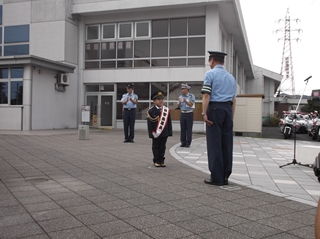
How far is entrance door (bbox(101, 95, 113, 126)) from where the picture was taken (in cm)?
2130

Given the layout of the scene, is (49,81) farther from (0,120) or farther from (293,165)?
(293,165)

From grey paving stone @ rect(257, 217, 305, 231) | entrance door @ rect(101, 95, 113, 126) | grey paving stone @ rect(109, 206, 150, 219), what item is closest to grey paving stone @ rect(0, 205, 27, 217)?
grey paving stone @ rect(109, 206, 150, 219)

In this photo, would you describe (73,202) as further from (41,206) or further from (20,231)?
(20,231)

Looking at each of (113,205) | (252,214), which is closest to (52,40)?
(113,205)

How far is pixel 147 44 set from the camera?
66.7ft

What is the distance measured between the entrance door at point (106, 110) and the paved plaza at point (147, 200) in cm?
1367

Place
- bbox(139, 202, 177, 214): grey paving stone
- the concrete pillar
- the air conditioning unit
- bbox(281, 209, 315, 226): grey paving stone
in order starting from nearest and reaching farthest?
bbox(281, 209, 315, 226): grey paving stone, bbox(139, 202, 177, 214): grey paving stone, the concrete pillar, the air conditioning unit

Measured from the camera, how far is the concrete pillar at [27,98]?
1664 centimetres

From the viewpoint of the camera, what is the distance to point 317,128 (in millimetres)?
16984

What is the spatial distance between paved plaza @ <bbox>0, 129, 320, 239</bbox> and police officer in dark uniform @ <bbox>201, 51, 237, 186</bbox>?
293 millimetres

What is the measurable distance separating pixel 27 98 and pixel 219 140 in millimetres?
13744

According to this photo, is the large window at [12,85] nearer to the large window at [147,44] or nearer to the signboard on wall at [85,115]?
the signboard on wall at [85,115]

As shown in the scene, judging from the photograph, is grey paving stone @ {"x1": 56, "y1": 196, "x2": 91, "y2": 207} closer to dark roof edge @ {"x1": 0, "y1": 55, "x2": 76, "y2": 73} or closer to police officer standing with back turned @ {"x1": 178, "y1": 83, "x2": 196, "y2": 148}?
police officer standing with back turned @ {"x1": 178, "y1": 83, "x2": 196, "y2": 148}

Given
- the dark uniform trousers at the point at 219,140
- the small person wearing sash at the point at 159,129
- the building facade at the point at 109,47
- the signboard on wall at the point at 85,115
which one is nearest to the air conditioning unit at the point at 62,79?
the building facade at the point at 109,47
